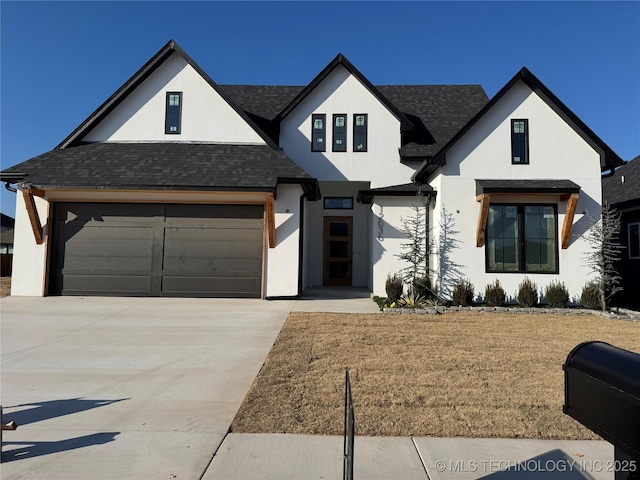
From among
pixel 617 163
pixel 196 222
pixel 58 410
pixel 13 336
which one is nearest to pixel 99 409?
pixel 58 410

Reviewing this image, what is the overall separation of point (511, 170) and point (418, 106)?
22.1 feet

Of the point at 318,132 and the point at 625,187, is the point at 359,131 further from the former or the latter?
the point at 625,187

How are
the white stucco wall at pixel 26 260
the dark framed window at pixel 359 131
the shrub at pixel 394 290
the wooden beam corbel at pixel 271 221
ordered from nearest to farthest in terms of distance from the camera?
1. the shrub at pixel 394 290
2. the wooden beam corbel at pixel 271 221
3. the white stucco wall at pixel 26 260
4. the dark framed window at pixel 359 131

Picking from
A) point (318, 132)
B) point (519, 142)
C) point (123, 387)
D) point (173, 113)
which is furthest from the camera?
point (318, 132)

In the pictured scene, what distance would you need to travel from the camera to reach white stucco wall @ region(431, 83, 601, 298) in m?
11.6

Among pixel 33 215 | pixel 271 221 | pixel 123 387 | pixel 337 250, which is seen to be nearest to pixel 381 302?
pixel 271 221

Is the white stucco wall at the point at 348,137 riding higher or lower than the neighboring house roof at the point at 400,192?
higher

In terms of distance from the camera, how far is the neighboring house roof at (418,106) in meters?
15.3

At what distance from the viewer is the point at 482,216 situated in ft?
37.5

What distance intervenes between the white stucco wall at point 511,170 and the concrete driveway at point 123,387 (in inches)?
237

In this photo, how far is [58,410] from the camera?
13.6 ft

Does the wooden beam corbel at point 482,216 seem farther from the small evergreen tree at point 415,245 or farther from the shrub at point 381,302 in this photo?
the shrub at point 381,302

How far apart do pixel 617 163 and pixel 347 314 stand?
902cm

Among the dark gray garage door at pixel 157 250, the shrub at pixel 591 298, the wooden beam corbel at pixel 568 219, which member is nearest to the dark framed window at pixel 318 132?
the dark gray garage door at pixel 157 250
